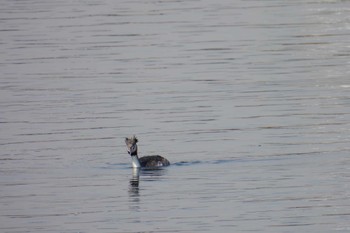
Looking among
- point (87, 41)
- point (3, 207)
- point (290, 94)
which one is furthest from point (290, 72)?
point (3, 207)

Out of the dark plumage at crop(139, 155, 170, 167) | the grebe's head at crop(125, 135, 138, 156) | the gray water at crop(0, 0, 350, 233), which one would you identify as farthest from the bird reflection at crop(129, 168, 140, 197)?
the grebe's head at crop(125, 135, 138, 156)

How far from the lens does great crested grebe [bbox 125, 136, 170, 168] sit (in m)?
24.5

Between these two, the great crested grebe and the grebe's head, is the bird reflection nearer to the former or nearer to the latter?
the great crested grebe

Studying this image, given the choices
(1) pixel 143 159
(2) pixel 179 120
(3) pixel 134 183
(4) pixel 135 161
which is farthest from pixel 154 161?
(2) pixel 179 120

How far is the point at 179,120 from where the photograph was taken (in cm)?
2889

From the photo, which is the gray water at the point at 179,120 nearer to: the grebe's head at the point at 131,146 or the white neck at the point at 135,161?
the white neck at the point at 135,161

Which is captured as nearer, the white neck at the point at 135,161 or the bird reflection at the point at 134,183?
the bird reflection at the point at 134,183

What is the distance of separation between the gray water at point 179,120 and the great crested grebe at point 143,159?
16cm

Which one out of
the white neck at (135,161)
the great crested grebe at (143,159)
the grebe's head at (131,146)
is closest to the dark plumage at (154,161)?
the great crested grebe at (143,159)

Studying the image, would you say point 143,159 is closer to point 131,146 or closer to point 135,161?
point 135,161

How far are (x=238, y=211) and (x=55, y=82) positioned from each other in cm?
1456

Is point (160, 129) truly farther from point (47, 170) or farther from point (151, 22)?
point (151, 22)

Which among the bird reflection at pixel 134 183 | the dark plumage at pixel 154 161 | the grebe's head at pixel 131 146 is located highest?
the grebe's head at pixel 131 146

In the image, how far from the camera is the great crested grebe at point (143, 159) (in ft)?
80.4
